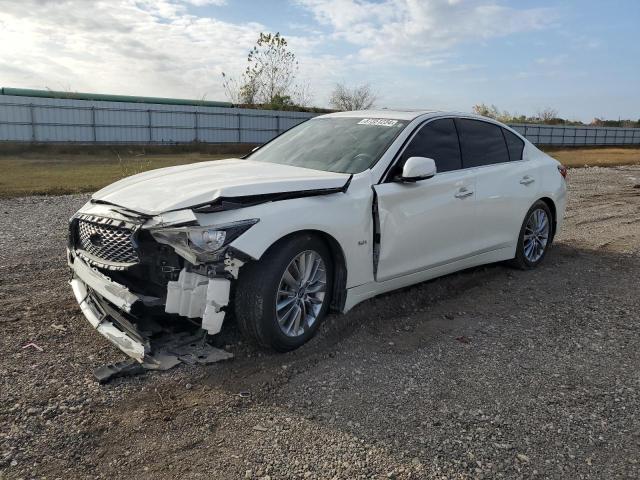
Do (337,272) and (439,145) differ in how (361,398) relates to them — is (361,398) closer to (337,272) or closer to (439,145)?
(337,272)

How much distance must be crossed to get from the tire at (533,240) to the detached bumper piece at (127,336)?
3.81m

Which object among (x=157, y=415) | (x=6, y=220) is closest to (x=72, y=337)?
(x=157, y=415)

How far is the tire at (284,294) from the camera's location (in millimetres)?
3721

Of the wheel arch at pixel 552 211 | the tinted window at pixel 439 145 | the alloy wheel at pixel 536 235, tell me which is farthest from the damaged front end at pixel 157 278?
the wheel arch at pixel 552 211

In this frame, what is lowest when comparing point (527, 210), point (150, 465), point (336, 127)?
point (150, 465)

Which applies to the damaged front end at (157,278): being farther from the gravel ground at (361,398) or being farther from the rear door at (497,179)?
the rear door at (497,179)

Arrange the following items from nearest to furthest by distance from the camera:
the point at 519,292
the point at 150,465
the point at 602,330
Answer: the point at 150,465
the point at 602,330
the point at 519,292

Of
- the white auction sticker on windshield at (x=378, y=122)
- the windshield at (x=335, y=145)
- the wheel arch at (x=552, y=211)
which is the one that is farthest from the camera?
the wheel arch at (x=552, y=211)

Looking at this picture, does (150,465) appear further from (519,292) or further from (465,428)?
(519,292)

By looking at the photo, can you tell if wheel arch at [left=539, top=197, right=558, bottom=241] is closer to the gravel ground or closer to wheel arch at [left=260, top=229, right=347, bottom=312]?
the gravel ground

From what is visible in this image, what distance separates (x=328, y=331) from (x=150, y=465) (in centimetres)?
190

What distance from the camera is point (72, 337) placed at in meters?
4.24

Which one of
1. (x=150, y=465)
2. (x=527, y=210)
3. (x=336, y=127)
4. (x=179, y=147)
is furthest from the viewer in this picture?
(x=179, y=147)

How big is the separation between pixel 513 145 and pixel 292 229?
3.55 meters
